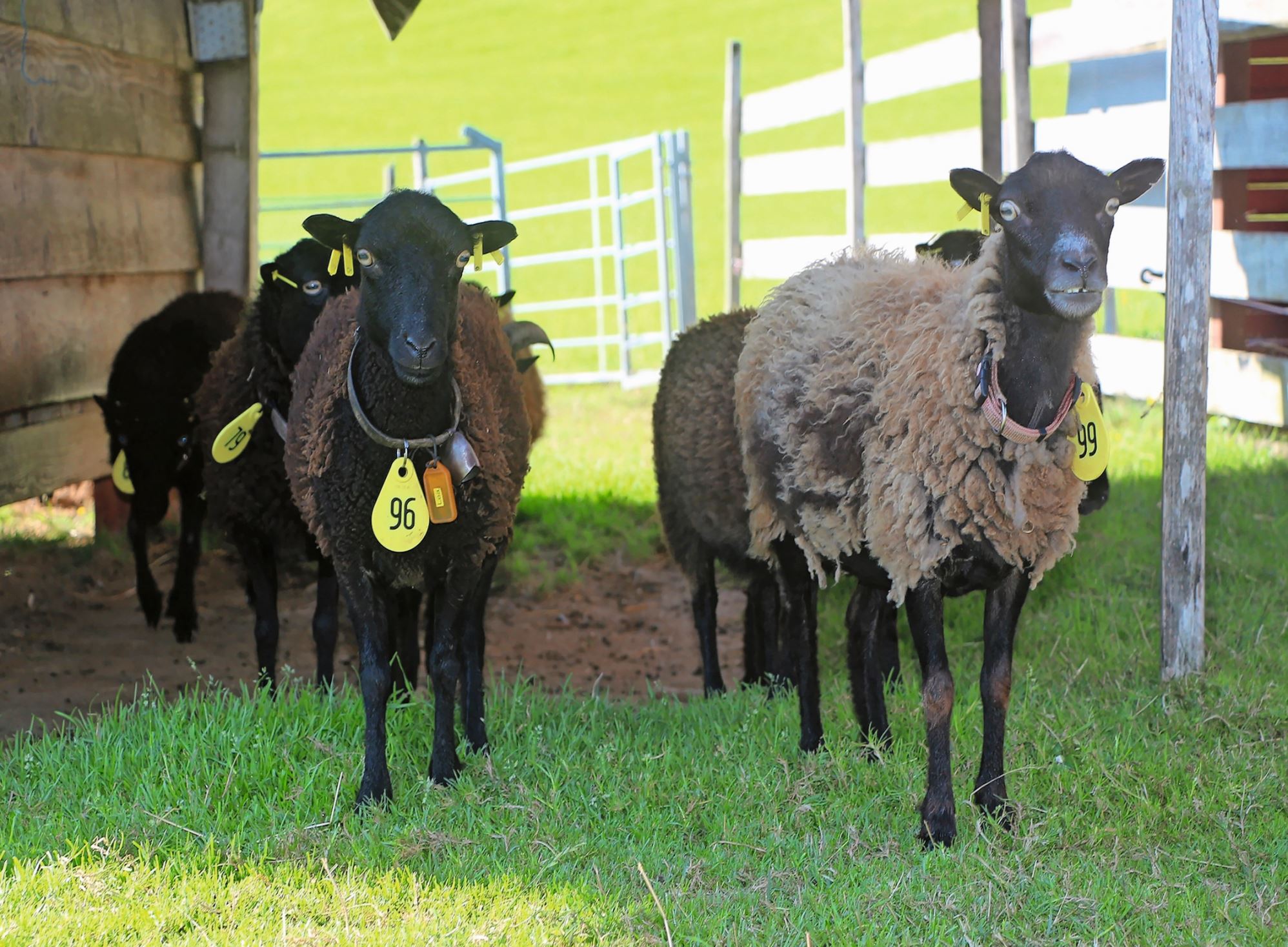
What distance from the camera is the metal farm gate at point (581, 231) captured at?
46.5ft

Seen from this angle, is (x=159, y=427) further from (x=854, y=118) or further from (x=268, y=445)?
(x=854, y=118)

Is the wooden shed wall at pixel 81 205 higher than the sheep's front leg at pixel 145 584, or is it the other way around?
the wooden shed wall at pixel 81 205

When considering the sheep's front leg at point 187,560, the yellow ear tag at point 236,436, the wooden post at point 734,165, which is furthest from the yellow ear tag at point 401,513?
the wooden post at point 734,165

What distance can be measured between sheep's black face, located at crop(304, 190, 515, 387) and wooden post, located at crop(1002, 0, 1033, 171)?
4.63m

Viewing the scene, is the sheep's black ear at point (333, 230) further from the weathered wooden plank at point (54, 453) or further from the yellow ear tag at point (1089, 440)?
the weathered wooden plank at point (54, 453)

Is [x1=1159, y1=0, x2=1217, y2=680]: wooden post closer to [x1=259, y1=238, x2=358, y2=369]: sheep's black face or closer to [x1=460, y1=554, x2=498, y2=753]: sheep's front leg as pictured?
[x1=460, y1=554, x2=498, y2=753]: sheep's front leg

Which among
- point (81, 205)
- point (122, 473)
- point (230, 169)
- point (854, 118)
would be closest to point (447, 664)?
point (122, 473)

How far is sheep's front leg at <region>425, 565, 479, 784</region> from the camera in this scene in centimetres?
436

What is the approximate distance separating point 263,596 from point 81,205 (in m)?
3.08

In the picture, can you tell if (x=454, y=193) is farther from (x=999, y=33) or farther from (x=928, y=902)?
(x=928, y=902)

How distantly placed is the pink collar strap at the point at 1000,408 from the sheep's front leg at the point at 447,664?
178 cm

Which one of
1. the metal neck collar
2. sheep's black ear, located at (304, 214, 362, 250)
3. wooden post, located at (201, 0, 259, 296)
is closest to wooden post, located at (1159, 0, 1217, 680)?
the metal neck collar

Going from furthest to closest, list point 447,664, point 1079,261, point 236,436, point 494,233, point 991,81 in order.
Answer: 1. point 991,81
2. point 236,436
3. point 494,233
4. point 447,664
5. point 1079,261

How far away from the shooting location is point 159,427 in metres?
6.81
